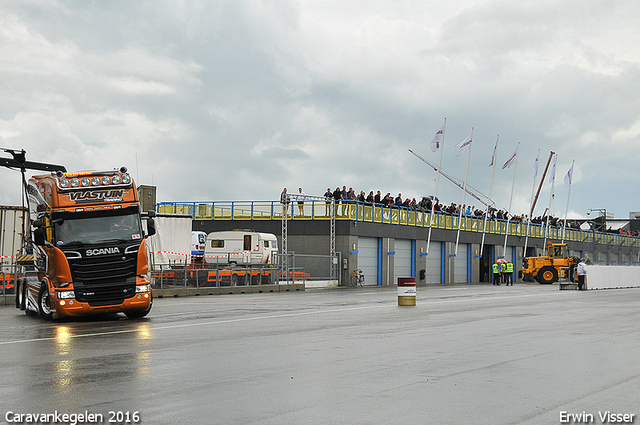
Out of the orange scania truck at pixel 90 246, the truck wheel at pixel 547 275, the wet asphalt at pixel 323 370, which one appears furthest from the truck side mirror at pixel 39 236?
the truck wheel at pixel 547 275

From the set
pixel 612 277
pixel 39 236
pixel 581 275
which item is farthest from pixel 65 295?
pixel 612 277

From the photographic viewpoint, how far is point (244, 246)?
41.4 meters

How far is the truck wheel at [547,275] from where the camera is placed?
53.9 m

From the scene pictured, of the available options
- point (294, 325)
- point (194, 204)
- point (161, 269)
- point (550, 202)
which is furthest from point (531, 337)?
point (550, 202)

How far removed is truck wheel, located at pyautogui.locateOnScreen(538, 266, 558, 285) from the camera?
53906 mm

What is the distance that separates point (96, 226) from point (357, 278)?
2966 cm

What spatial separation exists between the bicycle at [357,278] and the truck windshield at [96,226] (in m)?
28.7

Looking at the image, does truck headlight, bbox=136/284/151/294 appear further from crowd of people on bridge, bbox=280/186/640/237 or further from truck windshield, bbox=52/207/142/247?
crowd of people on bridge, bbox=280/186/640/237

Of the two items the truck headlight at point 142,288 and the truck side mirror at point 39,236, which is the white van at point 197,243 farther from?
the truck side mirror at point 39,236

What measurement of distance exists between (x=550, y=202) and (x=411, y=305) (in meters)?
50.5

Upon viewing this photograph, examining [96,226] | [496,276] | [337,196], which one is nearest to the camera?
[96,226]

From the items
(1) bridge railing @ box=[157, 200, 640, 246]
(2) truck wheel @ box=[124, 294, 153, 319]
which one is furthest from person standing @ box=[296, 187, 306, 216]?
(2) truck wheel @ box=[124, 294, 153, 319]

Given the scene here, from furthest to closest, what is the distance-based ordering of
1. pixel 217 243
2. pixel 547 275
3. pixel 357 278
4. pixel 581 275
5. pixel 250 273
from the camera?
1. pixel 547 275
2. pixel 357 278
3. pixel 217 243
4. pixel 581 275
5. pixel 250 273

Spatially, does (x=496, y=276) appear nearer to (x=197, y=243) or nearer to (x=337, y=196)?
(x=337, y=196)
